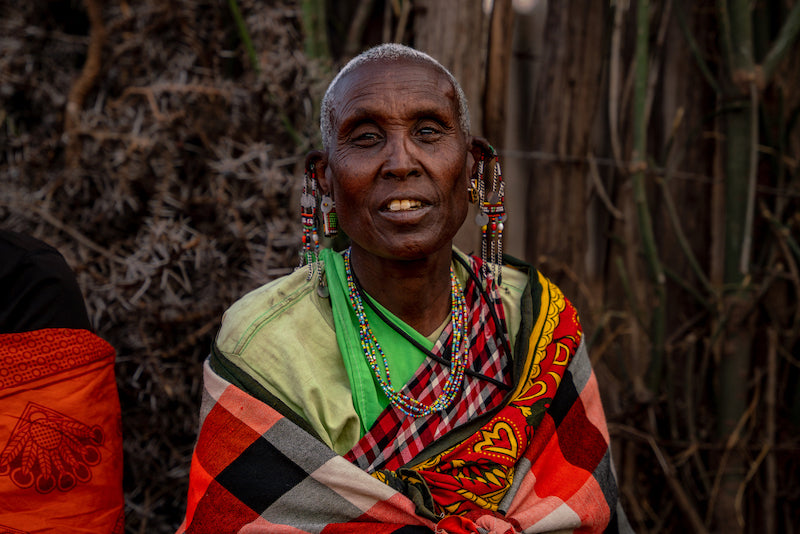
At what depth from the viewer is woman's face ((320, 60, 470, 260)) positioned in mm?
1702

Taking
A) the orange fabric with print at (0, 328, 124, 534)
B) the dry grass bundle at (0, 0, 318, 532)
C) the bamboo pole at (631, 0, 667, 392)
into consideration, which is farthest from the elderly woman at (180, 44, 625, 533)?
the bamboo pole at (631, 0, 667, 392)

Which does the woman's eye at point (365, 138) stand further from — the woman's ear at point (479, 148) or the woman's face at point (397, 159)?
the woman's ear at point (479, 148)

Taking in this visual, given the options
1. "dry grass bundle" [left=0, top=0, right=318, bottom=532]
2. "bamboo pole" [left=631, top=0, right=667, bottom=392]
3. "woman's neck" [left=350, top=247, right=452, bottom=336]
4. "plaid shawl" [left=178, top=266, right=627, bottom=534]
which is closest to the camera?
"plaid shawl" [left=178, top=266, right=627, bottom=534]

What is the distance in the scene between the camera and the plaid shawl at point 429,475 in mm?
1620

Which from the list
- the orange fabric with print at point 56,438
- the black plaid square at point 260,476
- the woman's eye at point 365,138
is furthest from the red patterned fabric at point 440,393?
the orange fabric with print at point 56,438

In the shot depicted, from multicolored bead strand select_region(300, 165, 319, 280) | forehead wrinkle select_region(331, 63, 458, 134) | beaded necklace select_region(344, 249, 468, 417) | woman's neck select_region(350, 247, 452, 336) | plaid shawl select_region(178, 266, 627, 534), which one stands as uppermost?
forehead wrinkle select_region(331, 63, 458, 134)

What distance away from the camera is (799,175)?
2.79 metres

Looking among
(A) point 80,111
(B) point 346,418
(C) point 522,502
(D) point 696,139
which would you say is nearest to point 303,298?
(B) point 346,418

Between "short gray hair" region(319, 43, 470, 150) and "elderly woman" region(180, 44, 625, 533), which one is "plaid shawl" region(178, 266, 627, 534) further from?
"short gray hair" region(319, 43, 470, 150)

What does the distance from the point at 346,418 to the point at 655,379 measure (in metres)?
1.58

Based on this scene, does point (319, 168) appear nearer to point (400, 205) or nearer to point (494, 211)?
point (400, 205)

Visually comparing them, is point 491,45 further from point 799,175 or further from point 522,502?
point 522,502

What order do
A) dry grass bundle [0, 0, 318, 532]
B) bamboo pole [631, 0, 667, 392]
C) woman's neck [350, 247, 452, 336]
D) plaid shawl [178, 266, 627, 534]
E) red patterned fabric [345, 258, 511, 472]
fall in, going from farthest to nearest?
bamboo pole [631, 0, 667, 392]
dry grass bundle [0, 0, 318, 532]
woman's neck [350, 247, 452, 336]
red patterned fabric [345, 258, 511, 472]
plaid shawl [178, 266, 627, 534]

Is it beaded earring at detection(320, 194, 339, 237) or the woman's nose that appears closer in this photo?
the woman's nose
